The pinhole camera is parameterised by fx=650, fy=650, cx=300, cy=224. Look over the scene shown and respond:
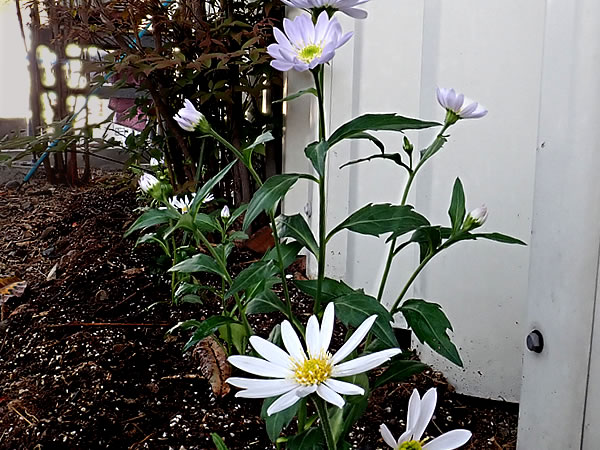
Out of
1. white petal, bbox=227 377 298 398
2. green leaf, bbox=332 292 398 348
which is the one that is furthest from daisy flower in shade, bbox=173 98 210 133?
→ white petal, bbox=227 377 298 398

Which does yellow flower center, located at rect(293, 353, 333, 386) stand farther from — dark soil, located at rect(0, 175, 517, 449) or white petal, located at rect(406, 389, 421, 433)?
dark soil, located at rect(0, 175, 517, 449)

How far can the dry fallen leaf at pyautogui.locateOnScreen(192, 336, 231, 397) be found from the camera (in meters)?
1.04

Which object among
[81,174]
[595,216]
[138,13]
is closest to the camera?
[595,216]

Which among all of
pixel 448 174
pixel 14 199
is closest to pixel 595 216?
pixel 448 174

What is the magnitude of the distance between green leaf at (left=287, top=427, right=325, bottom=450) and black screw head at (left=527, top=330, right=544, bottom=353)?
281 millimetres

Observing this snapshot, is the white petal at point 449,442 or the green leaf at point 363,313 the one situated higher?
the green leaf at point 363,313

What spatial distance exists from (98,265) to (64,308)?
Result: 236mm

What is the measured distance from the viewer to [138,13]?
1.55m

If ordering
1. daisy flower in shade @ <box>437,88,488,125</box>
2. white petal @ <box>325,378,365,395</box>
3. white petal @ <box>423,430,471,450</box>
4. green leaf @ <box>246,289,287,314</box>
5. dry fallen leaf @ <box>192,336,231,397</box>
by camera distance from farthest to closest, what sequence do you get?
dry fallen leaf @ <box>192,336,231,397</box> < green leaf @ <box>246,289,287,314</box> < daisy flower in shade @ <box>437,88,488,125</box> < white petal @ <box>423,430,471,450</box> < white petal @ <box>325,378,365,395</box>

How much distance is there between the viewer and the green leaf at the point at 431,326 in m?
0.67

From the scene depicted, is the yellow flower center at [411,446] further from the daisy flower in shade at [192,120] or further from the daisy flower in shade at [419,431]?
the daisy flower in shade at [192,120]

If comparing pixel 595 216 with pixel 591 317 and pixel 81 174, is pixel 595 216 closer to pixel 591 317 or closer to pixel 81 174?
pixel 591 317

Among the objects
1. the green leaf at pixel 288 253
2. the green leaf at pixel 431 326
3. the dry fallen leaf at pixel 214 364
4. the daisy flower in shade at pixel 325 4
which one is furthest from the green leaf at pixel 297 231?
the dry fallen leaf at pixel 214 364

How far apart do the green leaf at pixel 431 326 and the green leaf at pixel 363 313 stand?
0.05 m
